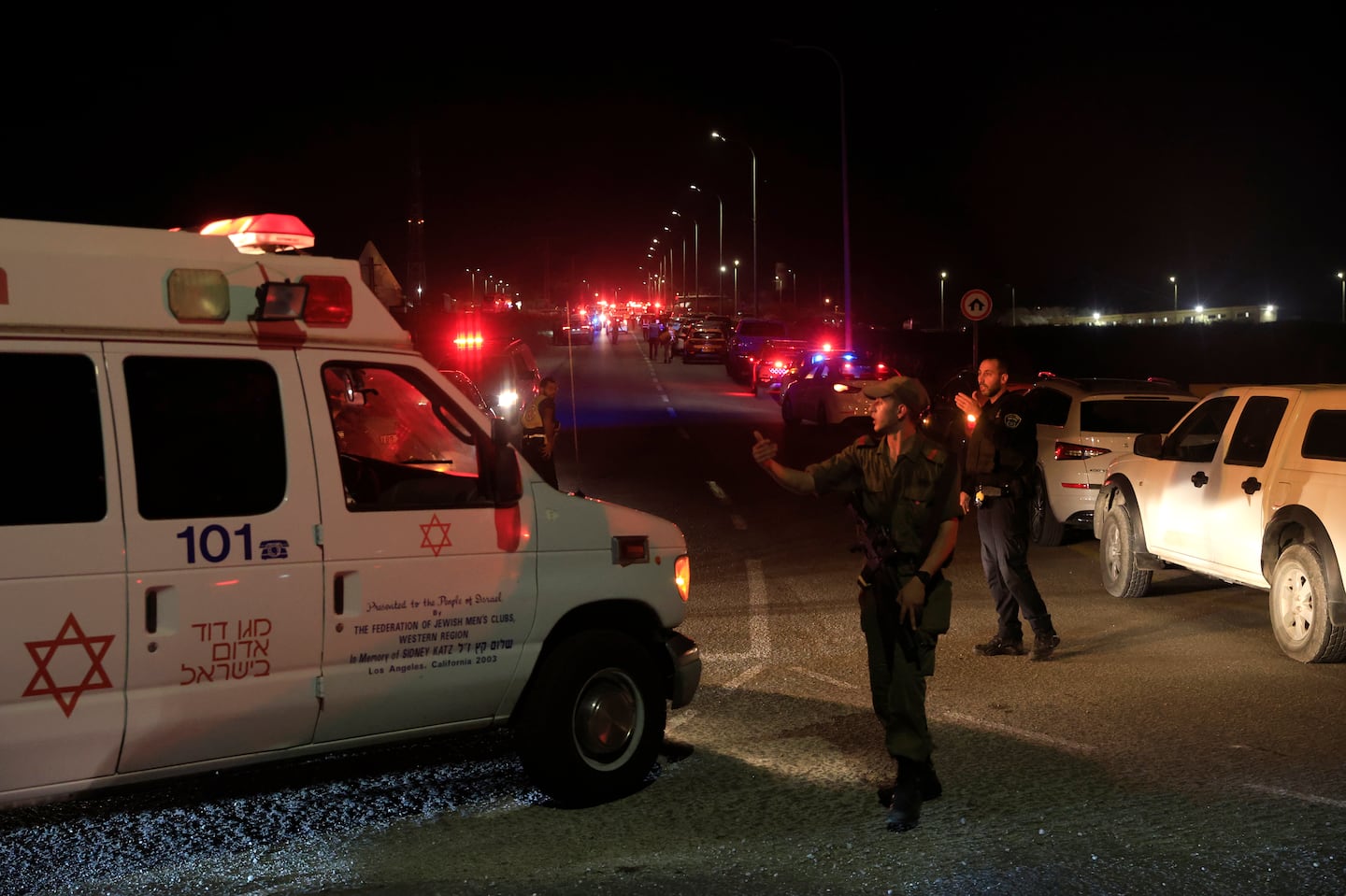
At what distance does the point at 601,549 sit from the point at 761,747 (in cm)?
154

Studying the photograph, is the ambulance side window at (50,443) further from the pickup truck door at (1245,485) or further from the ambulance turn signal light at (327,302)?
the pickup truck door at (1245,485)

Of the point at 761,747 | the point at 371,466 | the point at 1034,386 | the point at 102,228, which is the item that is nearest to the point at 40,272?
the point at 102,228

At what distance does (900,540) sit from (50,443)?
10.9 feet

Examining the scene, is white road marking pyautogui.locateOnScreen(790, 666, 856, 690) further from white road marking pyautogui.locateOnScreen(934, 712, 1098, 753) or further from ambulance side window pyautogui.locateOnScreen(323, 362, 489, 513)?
ambulance side window pyautogui.locateOnScreen(323, 362, 489, 513)

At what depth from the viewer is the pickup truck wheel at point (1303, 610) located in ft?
27.9

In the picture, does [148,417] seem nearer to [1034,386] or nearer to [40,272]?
[40,272]

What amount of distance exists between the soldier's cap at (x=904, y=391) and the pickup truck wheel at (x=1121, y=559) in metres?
5.58

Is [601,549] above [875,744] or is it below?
above

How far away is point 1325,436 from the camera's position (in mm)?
8945

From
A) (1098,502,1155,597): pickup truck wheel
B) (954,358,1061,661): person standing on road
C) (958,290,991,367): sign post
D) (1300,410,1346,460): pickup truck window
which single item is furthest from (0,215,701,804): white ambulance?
(958,290,991,367): sign post

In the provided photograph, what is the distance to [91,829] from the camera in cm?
574

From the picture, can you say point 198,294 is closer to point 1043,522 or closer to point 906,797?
point 906,797

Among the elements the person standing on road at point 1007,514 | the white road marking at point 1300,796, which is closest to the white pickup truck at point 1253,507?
the person standing on road at point 1007,514

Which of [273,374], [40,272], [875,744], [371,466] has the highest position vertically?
[40,272]
